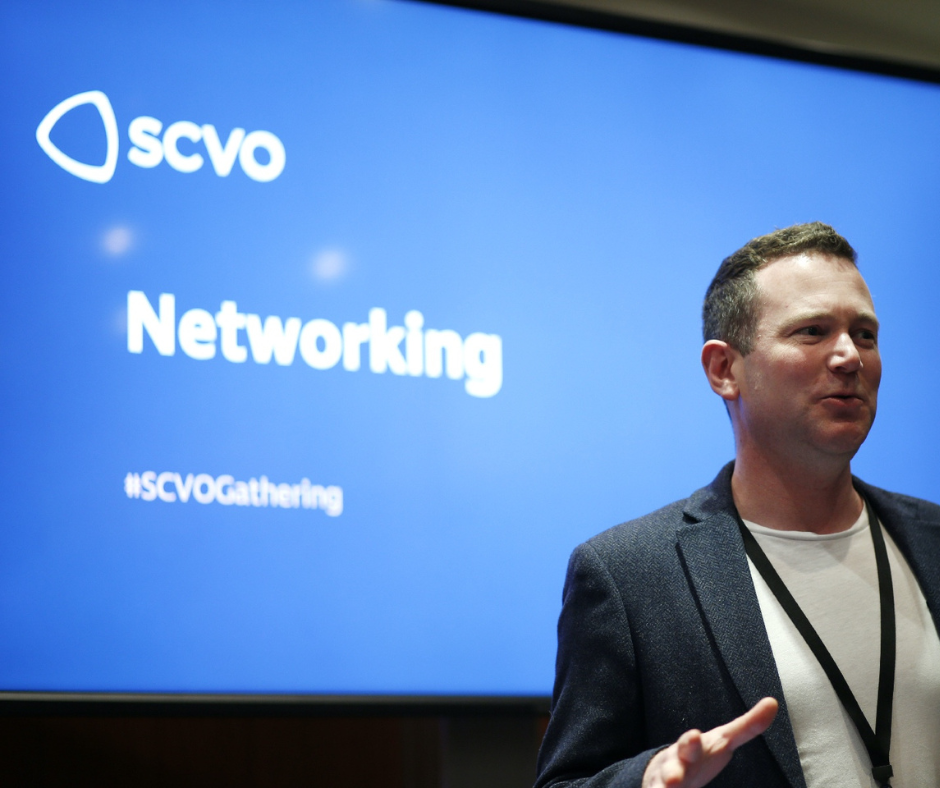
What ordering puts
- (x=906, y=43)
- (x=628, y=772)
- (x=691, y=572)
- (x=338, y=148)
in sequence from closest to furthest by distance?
(x=628, y=772), (x=691, y=572), (x=338, y=148), (x=906, y=43)

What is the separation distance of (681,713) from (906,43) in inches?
105

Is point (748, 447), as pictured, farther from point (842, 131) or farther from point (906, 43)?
point (906, 43)

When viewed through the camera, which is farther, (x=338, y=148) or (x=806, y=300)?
(x=338, y=148)

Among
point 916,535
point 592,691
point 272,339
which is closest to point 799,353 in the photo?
point 916,535

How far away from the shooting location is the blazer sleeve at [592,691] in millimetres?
1640

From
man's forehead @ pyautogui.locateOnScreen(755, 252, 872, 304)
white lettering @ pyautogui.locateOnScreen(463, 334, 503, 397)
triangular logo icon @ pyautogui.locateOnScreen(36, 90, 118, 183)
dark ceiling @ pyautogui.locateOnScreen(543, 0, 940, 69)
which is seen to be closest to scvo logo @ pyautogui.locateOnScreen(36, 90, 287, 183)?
triangular logo icon @ pyautogui.locateOnScreen(36, 90, 118, 183)

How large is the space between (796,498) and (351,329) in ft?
3.71

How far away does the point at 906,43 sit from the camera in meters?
3.37

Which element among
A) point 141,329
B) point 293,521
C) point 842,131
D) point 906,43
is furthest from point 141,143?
point 906,43

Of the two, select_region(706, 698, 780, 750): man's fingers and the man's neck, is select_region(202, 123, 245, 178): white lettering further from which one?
select_region(706, 698, 780, 750): man's fingers

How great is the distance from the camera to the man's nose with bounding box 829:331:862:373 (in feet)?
5.98

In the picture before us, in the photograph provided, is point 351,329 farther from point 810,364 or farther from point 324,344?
point 810,364

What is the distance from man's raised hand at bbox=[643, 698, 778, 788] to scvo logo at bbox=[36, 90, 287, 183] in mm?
1720

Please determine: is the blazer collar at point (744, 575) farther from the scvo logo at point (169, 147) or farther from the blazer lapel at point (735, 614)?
the scvo logo at point (169, 147)
